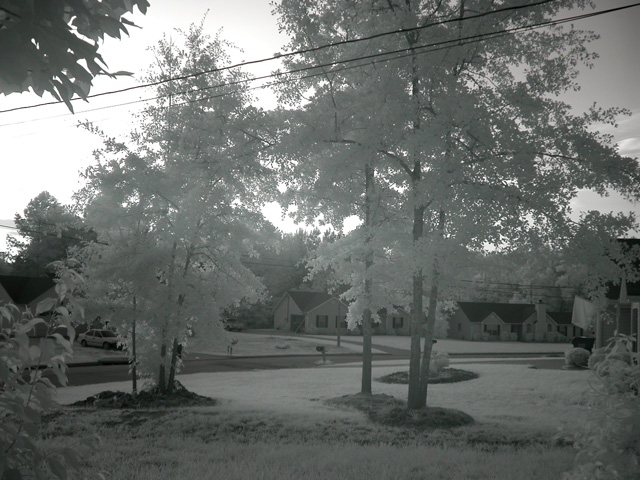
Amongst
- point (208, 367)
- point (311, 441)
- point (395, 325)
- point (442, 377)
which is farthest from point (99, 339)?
point (395, 325)

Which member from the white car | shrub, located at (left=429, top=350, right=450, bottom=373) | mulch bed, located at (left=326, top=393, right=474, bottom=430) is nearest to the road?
shrub, located at (left=429, top=350, right=450, bottom=373)

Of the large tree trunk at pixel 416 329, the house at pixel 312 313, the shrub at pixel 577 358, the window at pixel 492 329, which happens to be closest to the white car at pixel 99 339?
the shrub at pixel 577 358

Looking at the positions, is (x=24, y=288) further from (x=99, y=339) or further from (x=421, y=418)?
(x=421, y=418)

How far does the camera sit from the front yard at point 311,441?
7102 mm

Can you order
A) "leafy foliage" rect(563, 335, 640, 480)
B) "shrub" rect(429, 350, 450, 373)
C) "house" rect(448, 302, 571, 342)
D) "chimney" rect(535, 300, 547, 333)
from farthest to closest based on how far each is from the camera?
1. "chimney" rect(535, 300, 547, 333)
2. "house" rect(448, 302, 571, 342)
3. "shrub" rect(429, 350, 450, 373)
4. "leafy foliage" rect(563, 335, 640, 480)

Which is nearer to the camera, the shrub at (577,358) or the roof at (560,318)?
the shrub at (577,358)

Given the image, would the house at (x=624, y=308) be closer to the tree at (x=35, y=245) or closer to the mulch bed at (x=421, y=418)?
the mulch bed at (x=421, y=418)

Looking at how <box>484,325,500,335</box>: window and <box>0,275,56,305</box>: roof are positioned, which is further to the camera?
<box>484,325,500,335</box>: window

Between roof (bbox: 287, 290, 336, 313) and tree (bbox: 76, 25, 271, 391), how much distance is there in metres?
54.9

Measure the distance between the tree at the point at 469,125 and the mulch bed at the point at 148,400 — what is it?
19.2ft

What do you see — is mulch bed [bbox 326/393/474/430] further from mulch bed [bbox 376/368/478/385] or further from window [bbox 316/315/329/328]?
window [bbox 316/315/329/328]

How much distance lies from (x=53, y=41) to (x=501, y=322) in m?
81.7

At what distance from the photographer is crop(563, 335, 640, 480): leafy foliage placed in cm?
428

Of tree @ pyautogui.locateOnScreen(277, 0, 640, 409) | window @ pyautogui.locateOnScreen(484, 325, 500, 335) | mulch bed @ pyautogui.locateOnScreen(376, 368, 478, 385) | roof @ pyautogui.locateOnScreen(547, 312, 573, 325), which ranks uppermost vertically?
tree @ pyautogui.locateOnScreen(277, 0, 640, 409)
